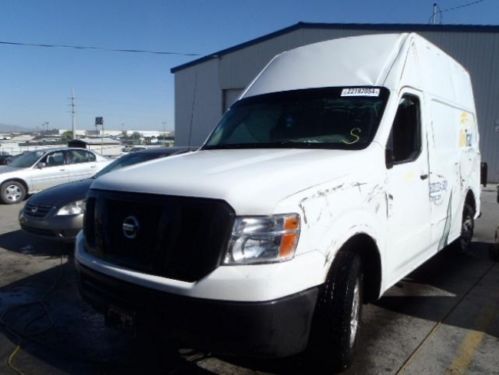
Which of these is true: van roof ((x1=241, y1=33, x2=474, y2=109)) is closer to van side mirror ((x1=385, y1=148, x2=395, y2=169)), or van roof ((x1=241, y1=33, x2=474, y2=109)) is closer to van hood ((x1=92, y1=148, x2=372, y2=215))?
van side mirror ((x1=385, y1=148, x2=395, y2=169))

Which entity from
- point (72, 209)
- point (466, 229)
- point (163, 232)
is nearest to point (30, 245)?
point (72, 209)

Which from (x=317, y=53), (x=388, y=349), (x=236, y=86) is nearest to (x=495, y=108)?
(x=236, y=86)

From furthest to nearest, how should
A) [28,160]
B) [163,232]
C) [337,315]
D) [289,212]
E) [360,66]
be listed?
1. [28,160]
2. [360,66]
3. [337,315]
4. [163,232]
5. [289,212]

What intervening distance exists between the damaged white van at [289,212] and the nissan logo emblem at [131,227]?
16 mm

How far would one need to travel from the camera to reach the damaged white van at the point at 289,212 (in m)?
2.46

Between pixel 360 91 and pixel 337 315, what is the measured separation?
2008 mm

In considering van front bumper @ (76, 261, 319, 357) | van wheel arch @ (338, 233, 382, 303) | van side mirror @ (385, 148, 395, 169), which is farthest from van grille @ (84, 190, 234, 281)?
van side mirror @ (385, 148, 395, 169)

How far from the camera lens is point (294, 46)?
2003 centimetres

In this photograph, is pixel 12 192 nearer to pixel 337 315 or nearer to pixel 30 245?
pixel 30 245

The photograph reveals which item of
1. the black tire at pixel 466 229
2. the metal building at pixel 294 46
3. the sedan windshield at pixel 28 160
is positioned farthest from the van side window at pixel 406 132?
the sedan windshield at pixel 28 160

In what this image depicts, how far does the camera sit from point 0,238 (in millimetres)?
7781

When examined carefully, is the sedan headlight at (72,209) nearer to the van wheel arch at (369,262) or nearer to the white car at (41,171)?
the van wheel arch at (369,262)

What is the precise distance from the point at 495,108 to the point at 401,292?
15.9 m

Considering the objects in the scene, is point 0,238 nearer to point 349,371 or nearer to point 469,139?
point 349,371
